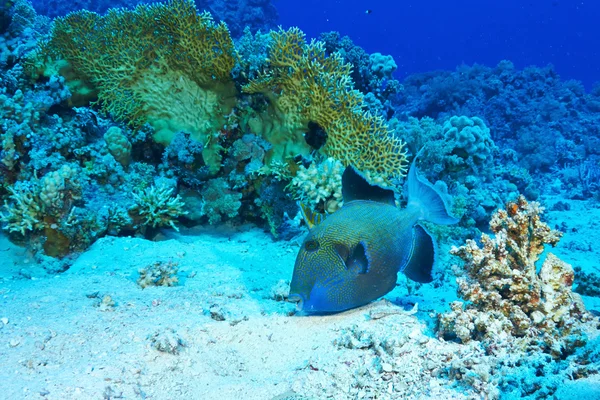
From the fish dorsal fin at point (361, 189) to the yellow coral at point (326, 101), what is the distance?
2.15m

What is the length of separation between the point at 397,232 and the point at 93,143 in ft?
15.8

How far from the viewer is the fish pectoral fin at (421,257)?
279 centimetres

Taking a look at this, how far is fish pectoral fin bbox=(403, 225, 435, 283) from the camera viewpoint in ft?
9.16

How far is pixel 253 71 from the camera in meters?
5.46

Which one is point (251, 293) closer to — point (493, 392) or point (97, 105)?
point (493, 392)

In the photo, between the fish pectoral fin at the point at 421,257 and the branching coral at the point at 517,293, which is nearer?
the branching coral at the point at 517,293

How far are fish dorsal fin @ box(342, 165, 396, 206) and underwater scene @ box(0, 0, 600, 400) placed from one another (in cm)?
1

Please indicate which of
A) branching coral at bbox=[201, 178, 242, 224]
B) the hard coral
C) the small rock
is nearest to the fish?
the small rock

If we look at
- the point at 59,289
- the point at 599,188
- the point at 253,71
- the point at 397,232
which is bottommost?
the point at 59,289

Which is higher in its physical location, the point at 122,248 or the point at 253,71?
the point at 253,71

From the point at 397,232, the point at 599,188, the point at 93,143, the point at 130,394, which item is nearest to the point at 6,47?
the point at 93,143

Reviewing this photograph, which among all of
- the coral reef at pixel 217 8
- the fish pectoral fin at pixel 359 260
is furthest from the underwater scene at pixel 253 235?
the coral reef at pixel 217 8

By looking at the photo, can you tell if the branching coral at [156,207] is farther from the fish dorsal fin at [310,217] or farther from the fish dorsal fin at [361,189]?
the fish dorsal fin at [361,189]

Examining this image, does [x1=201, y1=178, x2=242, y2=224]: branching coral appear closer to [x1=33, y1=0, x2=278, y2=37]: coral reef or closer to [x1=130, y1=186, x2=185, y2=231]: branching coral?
[x1=130, y1=186, x2=185, y2=231]: branching coral
